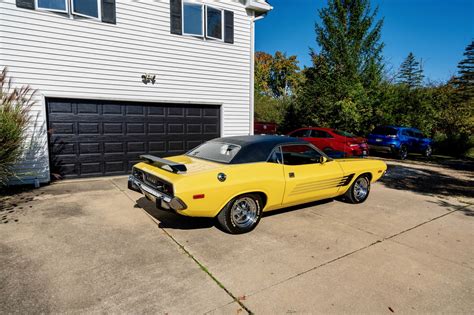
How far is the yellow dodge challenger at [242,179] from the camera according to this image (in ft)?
12.7

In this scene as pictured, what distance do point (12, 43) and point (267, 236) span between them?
7541 millimetres

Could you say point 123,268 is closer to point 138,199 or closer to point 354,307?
point 354,307

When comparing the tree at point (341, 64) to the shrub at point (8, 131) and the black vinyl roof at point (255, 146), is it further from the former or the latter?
the shrub at point (8, 131)

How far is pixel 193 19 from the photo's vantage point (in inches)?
369

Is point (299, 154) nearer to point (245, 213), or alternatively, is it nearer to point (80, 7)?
point (245, 213)

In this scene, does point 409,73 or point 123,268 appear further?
point 409,73

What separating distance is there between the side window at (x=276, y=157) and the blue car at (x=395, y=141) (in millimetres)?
10858

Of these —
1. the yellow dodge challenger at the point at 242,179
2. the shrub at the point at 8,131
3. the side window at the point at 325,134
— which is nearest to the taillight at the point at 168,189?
the yellow dodge challenger at the point at 242,179

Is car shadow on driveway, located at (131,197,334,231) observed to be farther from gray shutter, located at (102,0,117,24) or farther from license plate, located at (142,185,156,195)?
gray shutter, located at (102,0,117,24)

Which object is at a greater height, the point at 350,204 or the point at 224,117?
the point at 224,117

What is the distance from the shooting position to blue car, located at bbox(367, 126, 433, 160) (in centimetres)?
1359

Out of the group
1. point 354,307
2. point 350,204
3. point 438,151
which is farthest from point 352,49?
point 354,307

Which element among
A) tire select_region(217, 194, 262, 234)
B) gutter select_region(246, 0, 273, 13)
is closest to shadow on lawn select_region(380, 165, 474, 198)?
tire select_region(217, 194, 262, 234)

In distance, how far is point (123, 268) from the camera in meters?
3.37
